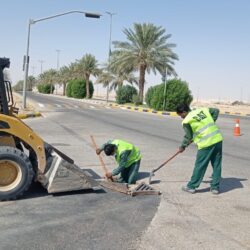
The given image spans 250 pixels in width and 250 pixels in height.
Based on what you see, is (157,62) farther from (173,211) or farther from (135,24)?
(173,211)

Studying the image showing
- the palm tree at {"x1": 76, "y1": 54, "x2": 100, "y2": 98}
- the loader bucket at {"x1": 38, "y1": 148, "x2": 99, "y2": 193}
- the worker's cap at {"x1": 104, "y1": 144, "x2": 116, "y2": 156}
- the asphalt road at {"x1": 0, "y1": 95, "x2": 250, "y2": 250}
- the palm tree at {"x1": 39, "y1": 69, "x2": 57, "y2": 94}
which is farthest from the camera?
the palm tree at {"x1": 39, "y1": 69, "x2": 57, "y2": 94}

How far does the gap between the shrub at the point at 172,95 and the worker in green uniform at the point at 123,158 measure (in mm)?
33064

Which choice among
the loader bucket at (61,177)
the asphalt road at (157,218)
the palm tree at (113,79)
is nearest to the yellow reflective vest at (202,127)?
the asphalt road at (157,218)

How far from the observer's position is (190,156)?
471 inches

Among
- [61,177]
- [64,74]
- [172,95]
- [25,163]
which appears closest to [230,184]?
[61,177]

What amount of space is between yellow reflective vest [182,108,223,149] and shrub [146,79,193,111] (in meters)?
33.3

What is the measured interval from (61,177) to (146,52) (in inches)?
1622

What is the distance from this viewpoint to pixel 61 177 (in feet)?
21.9

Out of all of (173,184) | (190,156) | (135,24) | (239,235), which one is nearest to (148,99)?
(135,24)

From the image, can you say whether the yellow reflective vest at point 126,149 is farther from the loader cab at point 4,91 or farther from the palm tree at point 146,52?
the palm tree at point 146,52

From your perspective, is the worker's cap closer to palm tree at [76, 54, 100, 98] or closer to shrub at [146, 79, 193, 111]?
shrub at [146, 79, 193, 111]

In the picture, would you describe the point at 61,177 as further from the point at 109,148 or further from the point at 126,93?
the point at 126,93

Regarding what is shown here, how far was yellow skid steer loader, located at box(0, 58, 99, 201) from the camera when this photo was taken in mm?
6465

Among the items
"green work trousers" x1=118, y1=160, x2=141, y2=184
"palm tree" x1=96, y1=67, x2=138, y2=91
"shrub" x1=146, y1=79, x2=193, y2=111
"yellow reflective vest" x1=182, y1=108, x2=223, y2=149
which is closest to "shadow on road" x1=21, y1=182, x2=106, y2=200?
"green work trousers" x1=118, y1=160, x2=141, y2=184
